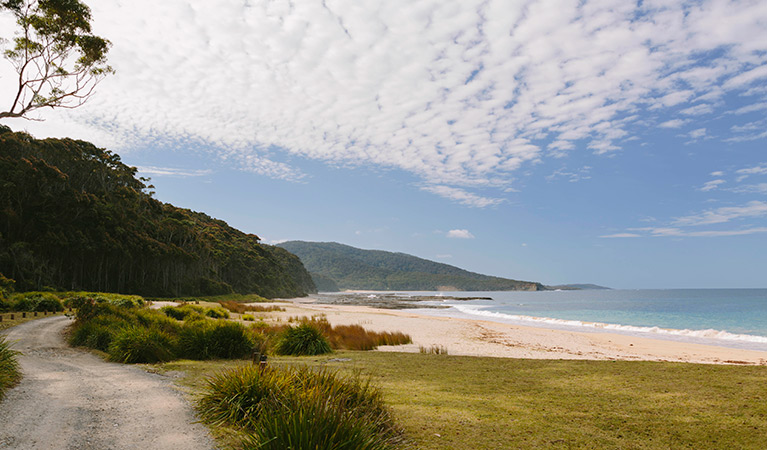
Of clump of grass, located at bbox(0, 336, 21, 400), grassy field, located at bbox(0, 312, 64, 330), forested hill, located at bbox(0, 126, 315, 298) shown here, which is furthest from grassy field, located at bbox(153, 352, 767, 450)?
forested hill, located at bbox(0, 126, 315, 298)

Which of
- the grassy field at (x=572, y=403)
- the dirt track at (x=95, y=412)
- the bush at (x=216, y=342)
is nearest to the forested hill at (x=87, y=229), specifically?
the bush at (x=216, y=342)

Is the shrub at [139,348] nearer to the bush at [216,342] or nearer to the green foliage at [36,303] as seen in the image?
the bush at [216,342]

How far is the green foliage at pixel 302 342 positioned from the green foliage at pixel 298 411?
21.5 feet

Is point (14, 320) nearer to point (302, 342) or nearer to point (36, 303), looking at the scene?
point (36, 303)

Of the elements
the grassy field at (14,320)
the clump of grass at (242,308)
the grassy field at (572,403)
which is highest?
the grassy field at (572,403)

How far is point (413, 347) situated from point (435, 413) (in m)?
9.57

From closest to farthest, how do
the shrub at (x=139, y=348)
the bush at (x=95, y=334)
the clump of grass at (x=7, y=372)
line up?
the clump of grass at (x=7, y=372), the shrub at (x=139, y=348), the bush at (x=95, y=334)

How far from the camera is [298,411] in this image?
4121 millimetres

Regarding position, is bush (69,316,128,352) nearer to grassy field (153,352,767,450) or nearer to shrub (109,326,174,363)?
shrub (109,326,174,363)

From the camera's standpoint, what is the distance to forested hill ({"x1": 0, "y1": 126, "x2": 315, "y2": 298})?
38469 mm

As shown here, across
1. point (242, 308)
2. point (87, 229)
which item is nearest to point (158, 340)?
point (242, 308)

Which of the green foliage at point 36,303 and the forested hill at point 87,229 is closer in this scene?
the green foliage at point 36,303

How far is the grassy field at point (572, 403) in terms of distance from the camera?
16.3 feet

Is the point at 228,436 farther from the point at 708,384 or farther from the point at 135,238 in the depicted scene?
the point at 135,238
